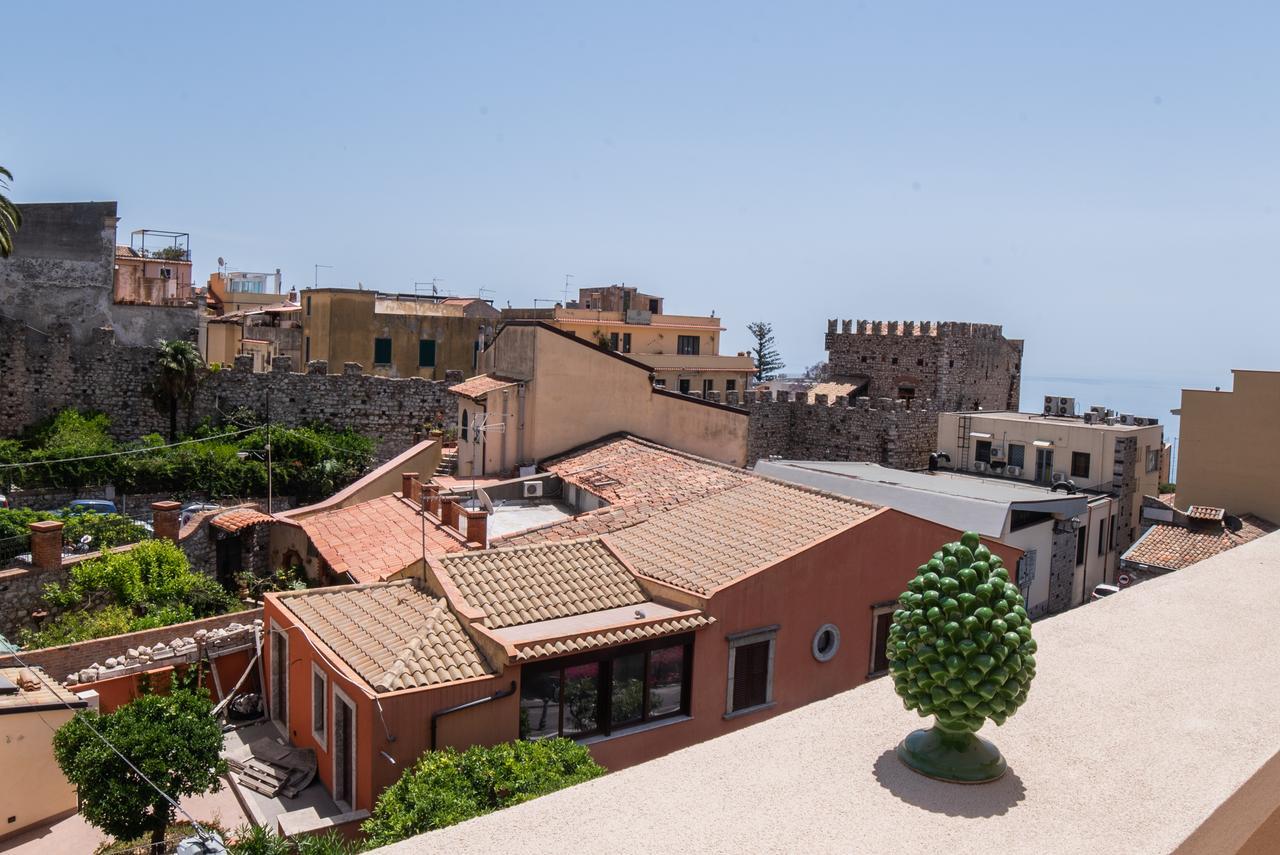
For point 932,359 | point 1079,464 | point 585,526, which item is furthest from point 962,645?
point 932,359

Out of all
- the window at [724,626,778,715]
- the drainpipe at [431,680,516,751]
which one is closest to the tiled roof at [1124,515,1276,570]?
the window at [724,626,778,715]

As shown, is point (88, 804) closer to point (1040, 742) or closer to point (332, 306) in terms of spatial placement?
→ point (1040, 742)

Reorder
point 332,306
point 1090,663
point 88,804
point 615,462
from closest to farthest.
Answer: point 1090,663 → point 88,804 → point 615,462 → point 332,306

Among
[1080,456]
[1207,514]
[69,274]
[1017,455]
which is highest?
[69,274]

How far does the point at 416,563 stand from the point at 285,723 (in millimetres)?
2154

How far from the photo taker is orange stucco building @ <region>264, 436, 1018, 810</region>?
8.70 meters

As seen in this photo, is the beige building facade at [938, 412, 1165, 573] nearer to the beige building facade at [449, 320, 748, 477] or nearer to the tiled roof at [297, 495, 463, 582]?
the beige building facade at [449, 320, 748, 477]

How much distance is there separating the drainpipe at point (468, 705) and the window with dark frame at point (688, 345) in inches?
1312

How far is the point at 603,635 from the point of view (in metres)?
9.27

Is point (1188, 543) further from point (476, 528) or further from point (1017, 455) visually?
point (476, 528)

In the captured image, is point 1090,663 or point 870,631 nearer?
point 1090,663

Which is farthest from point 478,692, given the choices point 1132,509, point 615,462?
point 1132,509

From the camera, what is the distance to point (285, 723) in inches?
427

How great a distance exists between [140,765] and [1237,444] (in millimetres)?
17818
